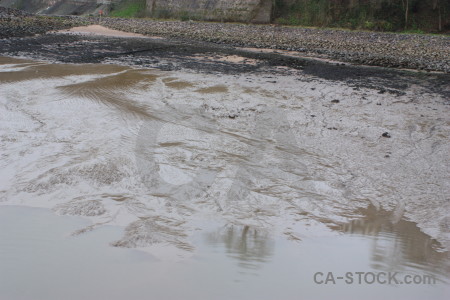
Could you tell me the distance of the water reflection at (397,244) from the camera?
166 inches

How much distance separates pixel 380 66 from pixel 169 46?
33.7ft

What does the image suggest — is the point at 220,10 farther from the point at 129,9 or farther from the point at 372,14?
the point at 372,14

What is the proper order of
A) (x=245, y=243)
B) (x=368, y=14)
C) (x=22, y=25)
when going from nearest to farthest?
(x=245, y=243), (x=22, y=25), (x=368, y=14)

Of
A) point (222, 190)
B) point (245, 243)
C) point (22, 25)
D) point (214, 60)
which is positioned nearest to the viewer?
point (245, 243)

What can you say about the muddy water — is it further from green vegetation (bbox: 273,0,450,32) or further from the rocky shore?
green vegetation (bbox: 273,0,450,32)

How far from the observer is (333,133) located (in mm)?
8414

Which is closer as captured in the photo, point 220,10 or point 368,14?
point 368,14

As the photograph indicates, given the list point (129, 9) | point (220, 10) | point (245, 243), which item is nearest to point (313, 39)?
point (220, 10)

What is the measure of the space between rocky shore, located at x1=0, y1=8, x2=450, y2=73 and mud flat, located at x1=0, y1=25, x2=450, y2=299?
611cm

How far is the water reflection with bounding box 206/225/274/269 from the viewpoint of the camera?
421 centimetres

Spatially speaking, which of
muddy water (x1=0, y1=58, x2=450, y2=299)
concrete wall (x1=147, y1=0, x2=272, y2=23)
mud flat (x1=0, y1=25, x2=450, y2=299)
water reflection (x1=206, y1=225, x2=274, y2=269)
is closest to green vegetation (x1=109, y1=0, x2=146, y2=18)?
concrete wall (x1=147, y1=0, x2=272, y2=23)

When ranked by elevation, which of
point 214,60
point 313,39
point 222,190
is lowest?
point 222,190

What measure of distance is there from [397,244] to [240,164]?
2.75 metres

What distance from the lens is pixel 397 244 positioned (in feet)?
15.1
